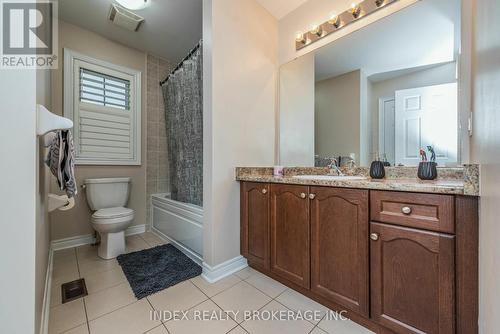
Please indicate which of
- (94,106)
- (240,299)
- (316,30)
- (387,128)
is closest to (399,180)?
(387,128)

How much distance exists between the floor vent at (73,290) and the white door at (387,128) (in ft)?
7.73

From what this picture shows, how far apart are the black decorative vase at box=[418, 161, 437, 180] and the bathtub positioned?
5.49ft

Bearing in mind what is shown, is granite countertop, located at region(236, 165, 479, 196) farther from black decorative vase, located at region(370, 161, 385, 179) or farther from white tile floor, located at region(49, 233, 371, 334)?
white tile floor, located at region(49, 233, 371, 334)

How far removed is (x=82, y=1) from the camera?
192 cm

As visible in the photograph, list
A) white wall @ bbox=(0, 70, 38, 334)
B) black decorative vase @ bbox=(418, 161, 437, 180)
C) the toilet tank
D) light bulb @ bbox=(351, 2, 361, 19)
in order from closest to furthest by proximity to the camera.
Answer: white wall @ bbox=(0, 70, 38, 334)
black decorative vase @ bbox=(418, 161, 437, 180)
light bulb @ bbox=(351, 2, 361, 19)
the toilet tank

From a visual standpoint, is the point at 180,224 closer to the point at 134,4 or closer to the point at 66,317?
the point at 66,317

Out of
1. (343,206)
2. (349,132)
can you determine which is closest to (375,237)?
(343,206)

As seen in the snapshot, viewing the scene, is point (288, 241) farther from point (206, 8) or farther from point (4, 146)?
point (206, 8)

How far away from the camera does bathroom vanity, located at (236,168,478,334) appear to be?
814 millimetres

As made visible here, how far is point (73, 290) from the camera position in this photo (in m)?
1.45

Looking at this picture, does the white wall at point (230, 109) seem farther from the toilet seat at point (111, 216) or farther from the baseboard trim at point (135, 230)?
the baseboard trim at point (135, 230)

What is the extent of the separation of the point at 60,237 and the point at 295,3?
3.36 m

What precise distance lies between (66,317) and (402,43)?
2.79 metres

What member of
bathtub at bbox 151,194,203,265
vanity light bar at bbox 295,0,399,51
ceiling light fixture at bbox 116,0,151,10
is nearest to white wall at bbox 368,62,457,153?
vanity light bar at bbox 295,0,399,51
